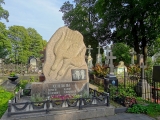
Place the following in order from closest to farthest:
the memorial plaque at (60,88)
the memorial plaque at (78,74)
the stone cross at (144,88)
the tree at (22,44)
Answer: the memorial plaque at (60,88), the memorial plaque at (78,74), the stone cross at (144,88), the tree at (22,44)

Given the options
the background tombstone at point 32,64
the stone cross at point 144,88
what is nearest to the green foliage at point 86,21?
the background tombstone at point 32,64

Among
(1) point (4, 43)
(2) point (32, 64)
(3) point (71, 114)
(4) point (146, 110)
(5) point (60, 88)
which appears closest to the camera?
(3) point (71, 114)

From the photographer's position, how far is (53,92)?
19.7ft

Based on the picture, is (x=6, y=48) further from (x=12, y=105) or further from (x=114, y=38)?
(x=12, y=105)

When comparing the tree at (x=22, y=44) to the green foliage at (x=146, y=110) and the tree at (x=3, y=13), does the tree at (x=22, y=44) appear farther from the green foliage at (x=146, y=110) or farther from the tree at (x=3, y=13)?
the green foliage at (x=146, y=110)

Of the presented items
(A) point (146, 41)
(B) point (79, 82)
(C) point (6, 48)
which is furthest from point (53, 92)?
(C) point (6, 48)

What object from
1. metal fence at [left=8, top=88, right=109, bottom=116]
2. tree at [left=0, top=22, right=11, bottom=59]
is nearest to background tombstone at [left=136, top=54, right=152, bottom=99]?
metal fence at [left=8, top=88, right=109, bottom=116]

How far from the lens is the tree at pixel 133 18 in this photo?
63.7ft

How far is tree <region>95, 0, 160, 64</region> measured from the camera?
63.7 feet

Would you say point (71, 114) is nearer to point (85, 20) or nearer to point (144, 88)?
point (144, 88)

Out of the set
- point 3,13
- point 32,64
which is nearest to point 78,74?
point 32,64

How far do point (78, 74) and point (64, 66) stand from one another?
0.74 m

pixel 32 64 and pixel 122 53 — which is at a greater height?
pixel 122 53

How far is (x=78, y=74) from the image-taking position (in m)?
6.61
